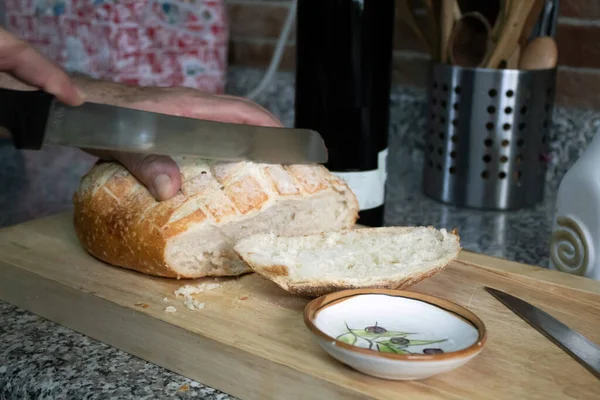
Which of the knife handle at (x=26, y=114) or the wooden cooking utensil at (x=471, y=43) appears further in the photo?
the wooden cooking utensil at (x=471, y=43)

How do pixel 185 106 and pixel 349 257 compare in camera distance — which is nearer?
pixel 349 257

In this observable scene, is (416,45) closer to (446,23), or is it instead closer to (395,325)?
(446,23)

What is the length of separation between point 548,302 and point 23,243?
3.00 feet

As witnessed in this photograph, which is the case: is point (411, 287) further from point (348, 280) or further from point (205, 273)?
point (205, 273)

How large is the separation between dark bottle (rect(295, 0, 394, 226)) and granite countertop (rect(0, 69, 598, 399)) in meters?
0.32

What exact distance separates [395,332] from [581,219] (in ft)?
1.61

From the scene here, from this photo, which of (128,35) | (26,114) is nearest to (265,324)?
(26,114)

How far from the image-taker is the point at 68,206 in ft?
6.20

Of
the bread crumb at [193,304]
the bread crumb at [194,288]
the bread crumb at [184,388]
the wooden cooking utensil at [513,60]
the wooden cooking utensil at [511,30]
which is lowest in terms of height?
the bread crumb at [184,388]

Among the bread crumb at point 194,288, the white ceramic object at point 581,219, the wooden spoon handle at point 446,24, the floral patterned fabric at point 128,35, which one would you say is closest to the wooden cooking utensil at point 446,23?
the wooden spoon handle at point 446,24

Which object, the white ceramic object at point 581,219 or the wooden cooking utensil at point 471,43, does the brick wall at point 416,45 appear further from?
the white ceramic object at point 581,219

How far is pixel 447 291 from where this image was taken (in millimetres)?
1208

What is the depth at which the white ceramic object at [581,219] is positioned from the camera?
1.25m

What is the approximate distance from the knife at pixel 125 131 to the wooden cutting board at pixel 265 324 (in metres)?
0.21
